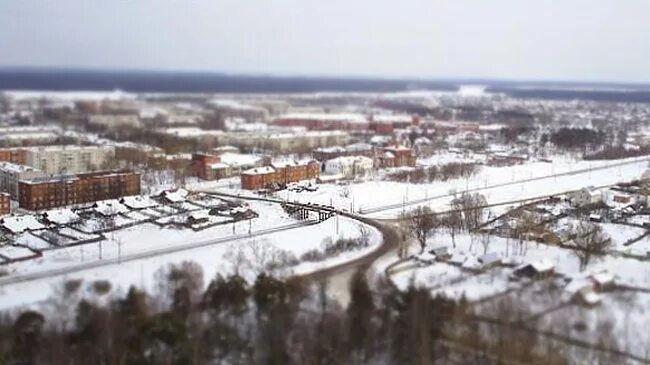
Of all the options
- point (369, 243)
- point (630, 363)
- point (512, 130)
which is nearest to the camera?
point (630, 363)

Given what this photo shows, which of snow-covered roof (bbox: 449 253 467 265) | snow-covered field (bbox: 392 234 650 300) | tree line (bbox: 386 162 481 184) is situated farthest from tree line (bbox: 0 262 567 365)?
tree line (bbox: 386 162 481 184)

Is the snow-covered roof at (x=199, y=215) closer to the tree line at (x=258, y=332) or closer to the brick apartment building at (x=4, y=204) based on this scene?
the brick apartment building at (x=4, y=204)

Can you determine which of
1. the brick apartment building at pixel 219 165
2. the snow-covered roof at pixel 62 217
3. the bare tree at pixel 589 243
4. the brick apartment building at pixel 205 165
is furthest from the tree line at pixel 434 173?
the snow-covered roof at pixel 62 217

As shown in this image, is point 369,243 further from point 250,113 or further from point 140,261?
point 250,113

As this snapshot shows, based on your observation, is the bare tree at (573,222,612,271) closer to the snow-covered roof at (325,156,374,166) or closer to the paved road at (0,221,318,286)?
the paved road at (0,221,318,286)

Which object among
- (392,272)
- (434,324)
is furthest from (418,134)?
(434,324)

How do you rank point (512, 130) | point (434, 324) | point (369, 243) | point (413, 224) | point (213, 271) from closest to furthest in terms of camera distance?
point (434, 324), point (213, 271), point (369, 243), point (413, 224), point (512, 130)
